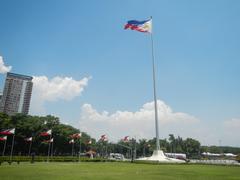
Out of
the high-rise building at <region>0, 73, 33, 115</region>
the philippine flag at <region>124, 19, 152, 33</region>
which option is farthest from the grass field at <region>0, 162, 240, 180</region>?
the high-rise building at <region>0, 73, 33, 115</region>

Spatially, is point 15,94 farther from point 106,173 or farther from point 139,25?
point 106,173

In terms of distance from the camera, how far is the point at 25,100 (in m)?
140

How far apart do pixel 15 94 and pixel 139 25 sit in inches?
4470

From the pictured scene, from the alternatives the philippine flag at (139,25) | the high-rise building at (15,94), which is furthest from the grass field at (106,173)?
the high-rise building at (15,94)

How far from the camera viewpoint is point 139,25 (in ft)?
140

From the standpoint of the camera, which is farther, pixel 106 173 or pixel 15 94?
pixel 15 94

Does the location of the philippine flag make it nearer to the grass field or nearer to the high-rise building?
the grass field

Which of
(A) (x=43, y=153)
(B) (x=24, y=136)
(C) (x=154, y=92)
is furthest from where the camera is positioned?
(A) (x=43, y=153)

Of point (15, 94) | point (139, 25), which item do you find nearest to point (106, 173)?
point (139, 25)

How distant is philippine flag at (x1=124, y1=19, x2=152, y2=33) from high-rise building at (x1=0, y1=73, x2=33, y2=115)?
361ft

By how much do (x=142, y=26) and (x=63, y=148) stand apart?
A: 62.8 metres

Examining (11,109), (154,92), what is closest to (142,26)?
(154,92)

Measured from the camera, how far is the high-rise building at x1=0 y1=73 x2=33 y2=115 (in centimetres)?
13175

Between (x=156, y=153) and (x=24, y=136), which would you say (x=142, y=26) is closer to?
(x=156, y=153)
